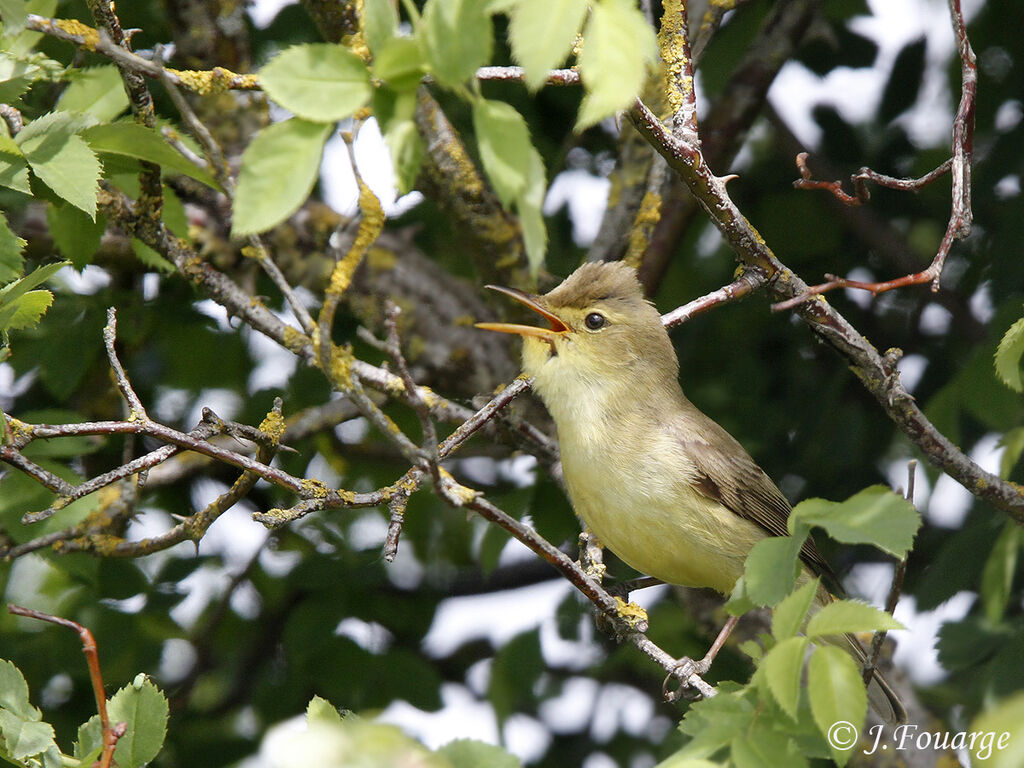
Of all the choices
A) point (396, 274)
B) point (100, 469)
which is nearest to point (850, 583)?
point (396, 274)

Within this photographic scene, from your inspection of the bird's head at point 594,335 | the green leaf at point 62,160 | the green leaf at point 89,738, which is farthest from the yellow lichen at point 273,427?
the bird's head at point 594,335

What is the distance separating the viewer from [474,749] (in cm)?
185

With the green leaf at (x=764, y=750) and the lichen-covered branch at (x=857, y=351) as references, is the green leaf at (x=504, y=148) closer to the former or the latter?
the green leaf at (x=764, y=750)

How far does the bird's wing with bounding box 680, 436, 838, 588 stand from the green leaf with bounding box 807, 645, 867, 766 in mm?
1843

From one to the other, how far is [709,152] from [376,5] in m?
3.42

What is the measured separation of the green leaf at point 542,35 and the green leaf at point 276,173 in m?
0.38

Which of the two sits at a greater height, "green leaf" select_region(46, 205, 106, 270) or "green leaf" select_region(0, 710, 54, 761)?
"green leaf" select_region(46, 205, 106, 270)

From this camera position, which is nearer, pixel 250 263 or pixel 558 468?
pixel 558 468

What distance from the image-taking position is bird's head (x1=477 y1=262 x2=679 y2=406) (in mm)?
3857

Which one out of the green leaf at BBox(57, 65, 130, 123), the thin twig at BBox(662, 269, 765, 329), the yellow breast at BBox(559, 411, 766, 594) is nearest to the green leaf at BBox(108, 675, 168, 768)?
the yellow breast at BBox(559, 411, 766, 594)

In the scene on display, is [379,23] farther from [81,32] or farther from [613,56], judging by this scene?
[81,32]

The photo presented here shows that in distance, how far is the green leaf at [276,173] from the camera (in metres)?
1.56

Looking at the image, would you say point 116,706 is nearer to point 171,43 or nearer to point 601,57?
point 601,57

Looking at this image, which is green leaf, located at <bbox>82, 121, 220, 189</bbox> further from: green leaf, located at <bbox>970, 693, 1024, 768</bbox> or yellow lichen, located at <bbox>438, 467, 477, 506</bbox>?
green leaf, located at <bbox>970, 693, 1024, 768</bbox>
